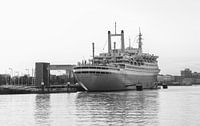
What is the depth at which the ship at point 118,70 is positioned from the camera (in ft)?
370

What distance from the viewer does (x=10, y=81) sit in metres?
196

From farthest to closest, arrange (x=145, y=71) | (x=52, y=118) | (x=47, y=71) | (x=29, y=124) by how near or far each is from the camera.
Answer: (x=47, y=71) < (x=145, y=71) < (x=52, y=118) < (x=29, y=124)

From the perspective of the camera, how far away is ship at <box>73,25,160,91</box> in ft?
370

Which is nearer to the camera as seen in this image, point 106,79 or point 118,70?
point 106,79

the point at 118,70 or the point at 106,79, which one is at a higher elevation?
the point at 118,70

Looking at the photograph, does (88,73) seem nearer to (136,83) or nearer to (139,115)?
(136,83)

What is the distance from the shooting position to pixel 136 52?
145750 millimetres

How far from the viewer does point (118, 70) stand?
11956 cm

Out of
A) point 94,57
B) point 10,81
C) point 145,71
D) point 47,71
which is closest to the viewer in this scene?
point 94,57

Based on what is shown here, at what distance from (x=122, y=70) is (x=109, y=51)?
17.9 m

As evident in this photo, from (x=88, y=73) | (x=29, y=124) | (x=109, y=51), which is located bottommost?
(x=29, y=124)

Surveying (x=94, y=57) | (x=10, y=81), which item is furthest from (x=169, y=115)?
(x=10, y=81)

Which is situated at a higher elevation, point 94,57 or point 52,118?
point 94,57

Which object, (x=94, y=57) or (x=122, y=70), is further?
(x=94, y=57)
